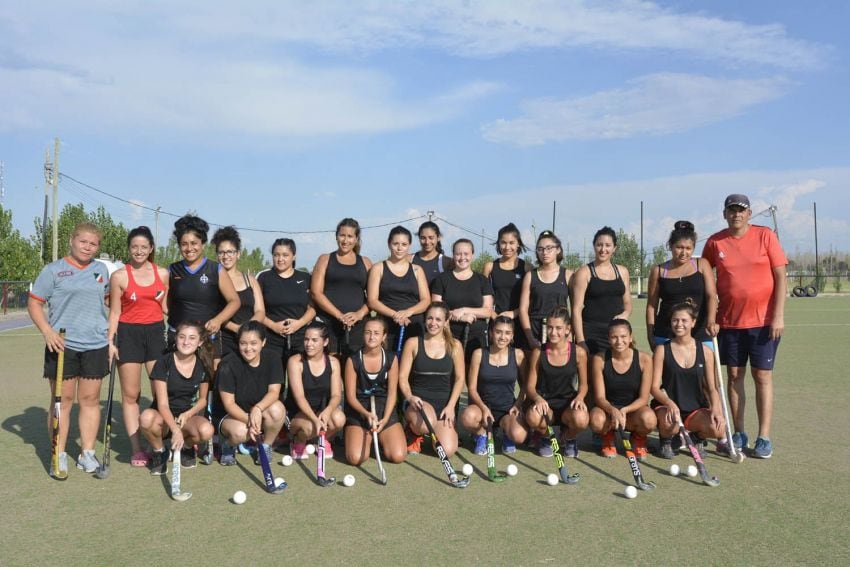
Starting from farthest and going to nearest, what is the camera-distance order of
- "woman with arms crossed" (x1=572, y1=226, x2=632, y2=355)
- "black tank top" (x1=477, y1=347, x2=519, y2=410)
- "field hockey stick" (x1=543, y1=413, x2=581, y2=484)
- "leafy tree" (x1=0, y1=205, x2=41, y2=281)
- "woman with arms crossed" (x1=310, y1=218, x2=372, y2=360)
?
A: "leafy tree" (x1=0, y1=205, x2=41, y2=281) < "woman with arms crossed" (x1=310, y1=218, x2=372, y2=360) < "woman with arms crossed" (x1=572, y1=226, x2=632, y2=355) < "black tank top" (x1=477, y1=347, x2=519, y2=410) < "field hockey stick" (x1=543, y1=413, x2=581, y2=484)

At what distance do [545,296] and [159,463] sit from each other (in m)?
3.67

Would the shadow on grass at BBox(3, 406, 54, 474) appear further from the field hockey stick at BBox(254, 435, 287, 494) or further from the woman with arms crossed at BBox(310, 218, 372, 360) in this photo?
the woman with arms crossed at BBox(310, 218, 372, 360)

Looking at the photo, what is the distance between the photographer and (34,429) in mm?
7141

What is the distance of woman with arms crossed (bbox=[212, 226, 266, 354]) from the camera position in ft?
21.1

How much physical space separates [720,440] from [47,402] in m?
7.68

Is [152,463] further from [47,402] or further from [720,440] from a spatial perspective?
[720,440]

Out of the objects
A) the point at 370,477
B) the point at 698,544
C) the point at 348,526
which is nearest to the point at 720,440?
the point at 698,544

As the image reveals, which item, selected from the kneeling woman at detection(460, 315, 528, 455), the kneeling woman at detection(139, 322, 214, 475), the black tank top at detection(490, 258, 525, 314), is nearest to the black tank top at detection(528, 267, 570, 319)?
the black tank top at detection(490, 258, 525, 314)

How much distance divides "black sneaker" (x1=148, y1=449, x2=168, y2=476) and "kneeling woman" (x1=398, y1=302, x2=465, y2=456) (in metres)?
2.03

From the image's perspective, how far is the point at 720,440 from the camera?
20.6ft

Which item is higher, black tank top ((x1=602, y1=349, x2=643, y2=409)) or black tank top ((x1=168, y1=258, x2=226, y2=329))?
black tank top ((x1=168, y1=258, x2=226, y2=329))

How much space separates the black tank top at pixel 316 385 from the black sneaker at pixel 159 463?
4.02 ft

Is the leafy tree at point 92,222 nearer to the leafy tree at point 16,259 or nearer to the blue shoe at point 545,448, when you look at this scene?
the leafy tree at point 16,259

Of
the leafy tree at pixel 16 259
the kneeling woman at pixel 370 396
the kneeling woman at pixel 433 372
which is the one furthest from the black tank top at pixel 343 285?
the leafy tree at pixel 16 259
